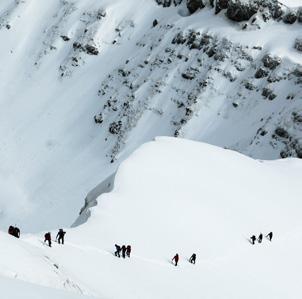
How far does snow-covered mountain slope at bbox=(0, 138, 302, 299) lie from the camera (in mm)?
23922

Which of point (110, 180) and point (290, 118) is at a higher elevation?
point (110, 180)

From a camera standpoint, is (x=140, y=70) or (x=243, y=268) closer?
(x=243, y=268)

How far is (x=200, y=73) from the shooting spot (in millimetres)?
75062

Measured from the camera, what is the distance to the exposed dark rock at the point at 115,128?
243 feet

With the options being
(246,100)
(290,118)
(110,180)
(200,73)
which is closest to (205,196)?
(110,180)

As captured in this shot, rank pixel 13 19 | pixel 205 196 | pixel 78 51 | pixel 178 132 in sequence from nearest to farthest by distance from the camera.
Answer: pixel 205 196
pixel 178 132
pixel 78 51
pixel 13 19

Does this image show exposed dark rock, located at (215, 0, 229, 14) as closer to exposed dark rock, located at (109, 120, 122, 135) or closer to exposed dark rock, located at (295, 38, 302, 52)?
exposed dark rock, located at (295, 38, 302, 52)

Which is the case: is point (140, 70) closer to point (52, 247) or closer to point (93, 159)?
point (93, 159)

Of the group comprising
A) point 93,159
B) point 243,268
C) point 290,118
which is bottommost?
point 93,159

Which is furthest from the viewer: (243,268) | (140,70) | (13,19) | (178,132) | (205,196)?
(13,19)

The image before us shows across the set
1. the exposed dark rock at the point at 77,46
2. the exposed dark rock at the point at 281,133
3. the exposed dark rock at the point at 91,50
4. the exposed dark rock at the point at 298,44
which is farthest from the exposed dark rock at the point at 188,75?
the exposed dark rock at the point at 77,46

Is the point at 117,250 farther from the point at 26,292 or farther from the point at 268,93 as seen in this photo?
the point at 268,93

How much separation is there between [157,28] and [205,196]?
52709 mm

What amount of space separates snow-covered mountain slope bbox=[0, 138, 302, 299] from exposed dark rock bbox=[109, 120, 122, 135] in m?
30.1
